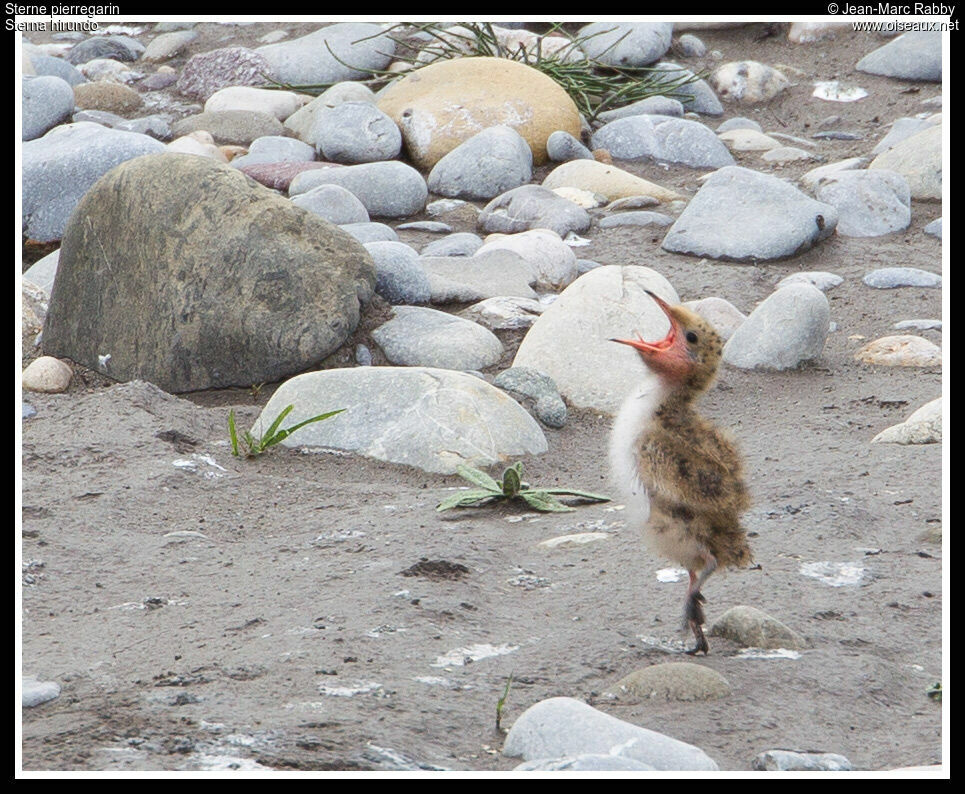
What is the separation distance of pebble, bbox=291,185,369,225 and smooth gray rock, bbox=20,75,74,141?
3.61m

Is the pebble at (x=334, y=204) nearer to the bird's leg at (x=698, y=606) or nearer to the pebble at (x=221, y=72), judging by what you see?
the pebble at (x=221, y=72)

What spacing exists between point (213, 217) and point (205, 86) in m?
6.75

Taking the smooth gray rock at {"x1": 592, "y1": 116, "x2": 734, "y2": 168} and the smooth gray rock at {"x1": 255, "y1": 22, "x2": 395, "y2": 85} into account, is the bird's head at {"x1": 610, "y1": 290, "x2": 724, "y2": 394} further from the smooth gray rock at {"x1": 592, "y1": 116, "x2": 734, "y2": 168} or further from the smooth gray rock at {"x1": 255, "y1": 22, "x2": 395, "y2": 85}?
the smooth gray rock at {"x1": 255, "y1": 22, "x2": 395, "y2": 85}

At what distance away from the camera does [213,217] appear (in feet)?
22.0

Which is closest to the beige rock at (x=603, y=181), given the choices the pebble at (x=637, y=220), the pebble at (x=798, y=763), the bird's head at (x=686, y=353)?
the pebble at (x=637, y=220)

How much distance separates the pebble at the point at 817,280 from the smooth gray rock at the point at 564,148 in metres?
3.23

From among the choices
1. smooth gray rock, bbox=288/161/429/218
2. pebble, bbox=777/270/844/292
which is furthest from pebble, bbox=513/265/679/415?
smooth gray rock, bbox=288/161/429/218

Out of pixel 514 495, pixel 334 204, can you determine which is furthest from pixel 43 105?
pixel 514 495

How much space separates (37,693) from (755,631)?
6.75ft

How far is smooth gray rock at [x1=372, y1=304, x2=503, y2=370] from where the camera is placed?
679cm

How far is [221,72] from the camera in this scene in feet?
42.3

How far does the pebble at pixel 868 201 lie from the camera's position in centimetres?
905

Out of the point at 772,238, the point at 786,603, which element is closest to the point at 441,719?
the point at 786,603

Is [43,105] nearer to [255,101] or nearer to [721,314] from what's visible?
[255,101]
